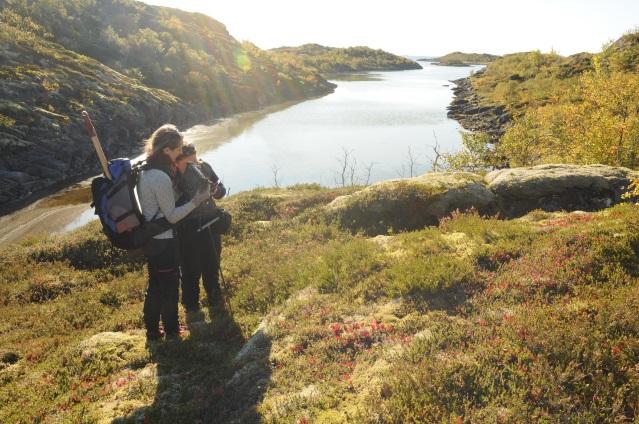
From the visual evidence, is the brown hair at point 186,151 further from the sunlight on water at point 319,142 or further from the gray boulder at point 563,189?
the sunlight on water at point 319,142

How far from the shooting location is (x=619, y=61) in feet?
169

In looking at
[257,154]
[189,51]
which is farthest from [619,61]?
[189,51]

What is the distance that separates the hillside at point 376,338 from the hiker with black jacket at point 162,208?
2.51 ft

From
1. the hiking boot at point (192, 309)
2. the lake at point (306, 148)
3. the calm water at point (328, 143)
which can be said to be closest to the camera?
the hiking boot at point (192, 309)

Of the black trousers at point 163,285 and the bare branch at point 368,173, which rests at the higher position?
the black trousers at point 163,285

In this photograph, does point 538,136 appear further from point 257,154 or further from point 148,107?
point 148,107

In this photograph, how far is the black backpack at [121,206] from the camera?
624 cm


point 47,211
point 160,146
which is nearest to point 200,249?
point 160,146

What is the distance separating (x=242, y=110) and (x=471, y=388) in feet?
239

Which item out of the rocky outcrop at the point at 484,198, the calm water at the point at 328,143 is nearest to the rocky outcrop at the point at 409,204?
the rocky outcrop at the point at 484,198

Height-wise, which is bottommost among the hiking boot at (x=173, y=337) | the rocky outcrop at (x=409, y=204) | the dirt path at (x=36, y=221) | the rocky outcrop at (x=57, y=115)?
the dirt path at (x=36, y=221)

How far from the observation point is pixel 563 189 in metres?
13.8

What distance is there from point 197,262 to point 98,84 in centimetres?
4813

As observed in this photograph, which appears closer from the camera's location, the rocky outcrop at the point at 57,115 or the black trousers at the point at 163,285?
the black trousers at the point at 163,285
